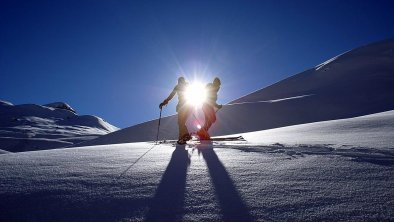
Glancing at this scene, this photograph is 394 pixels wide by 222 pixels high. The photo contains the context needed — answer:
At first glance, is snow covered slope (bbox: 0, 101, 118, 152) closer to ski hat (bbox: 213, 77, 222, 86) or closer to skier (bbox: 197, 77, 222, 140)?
skier (bbox: 197, 77, 222, 140)

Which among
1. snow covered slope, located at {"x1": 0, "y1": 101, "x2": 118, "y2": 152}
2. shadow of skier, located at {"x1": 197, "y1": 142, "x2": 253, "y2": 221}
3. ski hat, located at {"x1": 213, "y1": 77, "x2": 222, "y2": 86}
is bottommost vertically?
shadow of skier, located at {"x1": 197, "y1": 142, "x2": 253, "y2": 221}

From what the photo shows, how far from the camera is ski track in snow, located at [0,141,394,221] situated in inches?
105

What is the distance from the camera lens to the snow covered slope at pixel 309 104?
22.3 m

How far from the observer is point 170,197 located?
311cm

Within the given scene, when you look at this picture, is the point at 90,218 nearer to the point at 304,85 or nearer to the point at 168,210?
the point at 168,210

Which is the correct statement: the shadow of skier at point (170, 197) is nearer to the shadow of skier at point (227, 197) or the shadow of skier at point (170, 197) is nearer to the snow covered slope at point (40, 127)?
the shadow of skier at point (227, 197)

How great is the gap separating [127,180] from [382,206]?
262 cm

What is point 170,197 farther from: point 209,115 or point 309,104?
point 309,104

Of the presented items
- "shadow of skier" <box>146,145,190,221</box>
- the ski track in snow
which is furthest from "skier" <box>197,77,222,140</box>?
"shadow of skier" <box>146,145,190,221</box>

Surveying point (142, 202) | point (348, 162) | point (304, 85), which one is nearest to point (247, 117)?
point (304, 85)

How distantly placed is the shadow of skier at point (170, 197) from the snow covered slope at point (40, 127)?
3382 centimetres

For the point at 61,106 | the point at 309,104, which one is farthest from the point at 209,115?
the point at 61,106

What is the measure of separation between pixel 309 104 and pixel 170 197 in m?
24.0

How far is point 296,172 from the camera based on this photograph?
380 cm
